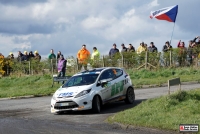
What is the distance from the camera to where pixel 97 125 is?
15219mm

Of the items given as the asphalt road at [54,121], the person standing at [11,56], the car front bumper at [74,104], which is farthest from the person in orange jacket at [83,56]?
the car front bumper at [74,104]

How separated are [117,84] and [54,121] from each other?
446cm

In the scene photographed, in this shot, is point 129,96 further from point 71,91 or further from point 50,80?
point 50,80

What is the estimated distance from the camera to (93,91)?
18734 mm

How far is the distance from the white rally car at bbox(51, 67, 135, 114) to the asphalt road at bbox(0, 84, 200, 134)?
14.2 inches

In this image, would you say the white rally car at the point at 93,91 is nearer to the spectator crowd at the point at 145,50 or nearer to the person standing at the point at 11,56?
the spectator crowd at the point at 145,50

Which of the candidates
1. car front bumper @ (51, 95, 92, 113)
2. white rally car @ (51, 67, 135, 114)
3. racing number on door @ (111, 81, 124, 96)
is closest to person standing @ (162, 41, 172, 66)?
white rally car @ (51, 67, 135, 114)

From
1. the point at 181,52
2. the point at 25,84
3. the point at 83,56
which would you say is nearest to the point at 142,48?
the point at 181,52

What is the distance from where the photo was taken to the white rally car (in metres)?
18.5

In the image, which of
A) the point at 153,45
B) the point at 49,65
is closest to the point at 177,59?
the point at 153,45

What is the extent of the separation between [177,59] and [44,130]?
22929 mm

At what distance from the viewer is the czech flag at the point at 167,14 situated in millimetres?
33375

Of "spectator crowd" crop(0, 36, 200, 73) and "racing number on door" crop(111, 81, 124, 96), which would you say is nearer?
"racing number on door" crop(111, 81, 124, 96)

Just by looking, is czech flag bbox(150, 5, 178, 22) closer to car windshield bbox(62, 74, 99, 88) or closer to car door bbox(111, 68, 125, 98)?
car door bbox(111, 68, 125, 98)
